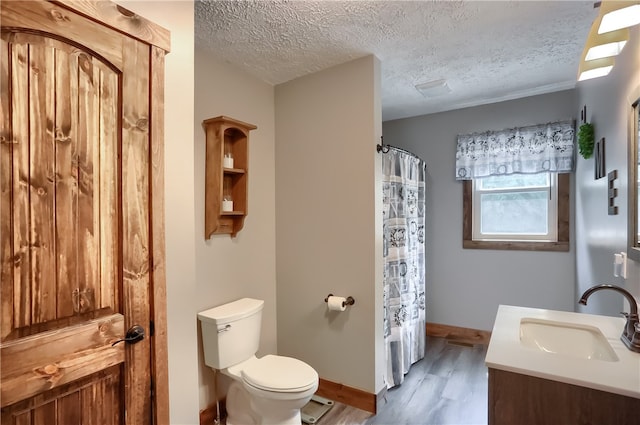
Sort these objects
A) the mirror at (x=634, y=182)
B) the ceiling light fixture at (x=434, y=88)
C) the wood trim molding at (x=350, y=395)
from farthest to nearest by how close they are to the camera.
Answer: the ceiling light fixture at (x=434, y=88)
the wood trim molding at (x=350, y=395)
the mirror at (x=634, y=182)

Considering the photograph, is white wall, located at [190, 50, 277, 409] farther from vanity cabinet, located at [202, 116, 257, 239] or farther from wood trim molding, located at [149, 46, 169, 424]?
wood trim molding, located at [149, 46, 169, 424]

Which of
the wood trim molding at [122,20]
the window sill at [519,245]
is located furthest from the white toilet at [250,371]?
the window sill at [519,245]

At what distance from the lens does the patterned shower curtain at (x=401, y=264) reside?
8.16ft

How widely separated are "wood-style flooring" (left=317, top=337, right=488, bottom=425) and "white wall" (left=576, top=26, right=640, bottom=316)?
973mm

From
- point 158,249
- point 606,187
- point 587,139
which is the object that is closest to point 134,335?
point 158,249

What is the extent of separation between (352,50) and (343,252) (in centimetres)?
136

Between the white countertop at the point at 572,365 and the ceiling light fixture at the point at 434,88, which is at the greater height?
the ceiling light fixture at the point at 434,88

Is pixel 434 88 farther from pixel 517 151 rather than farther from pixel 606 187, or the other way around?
pixel 606 187

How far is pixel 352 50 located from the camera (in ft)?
6.98

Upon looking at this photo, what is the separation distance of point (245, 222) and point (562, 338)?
6.31ft

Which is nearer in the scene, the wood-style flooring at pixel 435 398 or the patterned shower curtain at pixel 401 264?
the wood-style flooring at pixel 435 398

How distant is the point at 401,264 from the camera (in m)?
2.60

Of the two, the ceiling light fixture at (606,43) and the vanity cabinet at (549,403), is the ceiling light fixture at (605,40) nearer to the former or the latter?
the ceiling light fixture at (606,43)

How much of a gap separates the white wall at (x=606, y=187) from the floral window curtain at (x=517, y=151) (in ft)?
0.83
